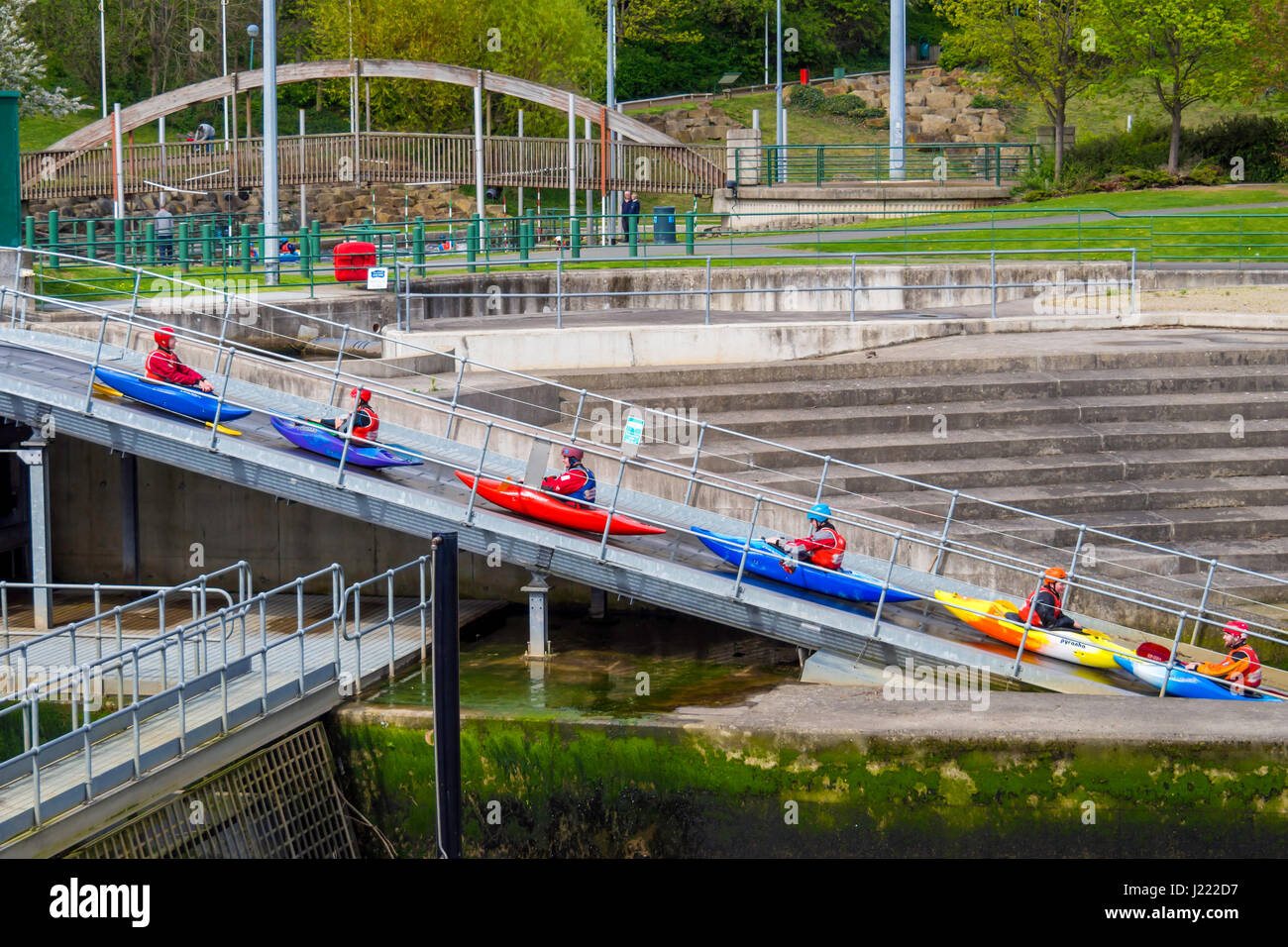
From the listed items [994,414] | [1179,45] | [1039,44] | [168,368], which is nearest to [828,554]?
[994,414]

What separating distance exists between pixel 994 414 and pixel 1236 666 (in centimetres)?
647

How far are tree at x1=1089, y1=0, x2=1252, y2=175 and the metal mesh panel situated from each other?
3481 centimetres

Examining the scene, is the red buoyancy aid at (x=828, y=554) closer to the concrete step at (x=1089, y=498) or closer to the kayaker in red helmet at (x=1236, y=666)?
the concrete step at (x=1089, y=498)

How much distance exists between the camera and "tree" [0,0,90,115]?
183ft

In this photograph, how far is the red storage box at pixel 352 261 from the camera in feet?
81.4

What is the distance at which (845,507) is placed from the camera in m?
18.4

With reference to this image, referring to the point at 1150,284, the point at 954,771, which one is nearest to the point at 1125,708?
the point at 954,771

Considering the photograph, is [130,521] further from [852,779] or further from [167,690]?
[852,779]

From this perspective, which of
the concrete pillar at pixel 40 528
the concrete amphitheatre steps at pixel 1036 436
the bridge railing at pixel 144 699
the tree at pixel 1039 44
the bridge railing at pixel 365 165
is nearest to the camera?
the bridge railing at pixel 144 699

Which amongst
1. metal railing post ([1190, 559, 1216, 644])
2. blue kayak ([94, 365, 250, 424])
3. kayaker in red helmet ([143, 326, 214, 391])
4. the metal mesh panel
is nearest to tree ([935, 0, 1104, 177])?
metal railing post ([1190, 559, 1216, 644])

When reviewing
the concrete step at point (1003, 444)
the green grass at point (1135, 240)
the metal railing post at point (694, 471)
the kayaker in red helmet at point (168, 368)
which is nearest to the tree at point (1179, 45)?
the green grass at point (1135, 240)

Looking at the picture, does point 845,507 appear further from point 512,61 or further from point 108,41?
point 108,41

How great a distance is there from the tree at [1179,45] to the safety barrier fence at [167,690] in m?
32.9

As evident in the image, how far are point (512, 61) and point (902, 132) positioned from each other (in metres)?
18.1
